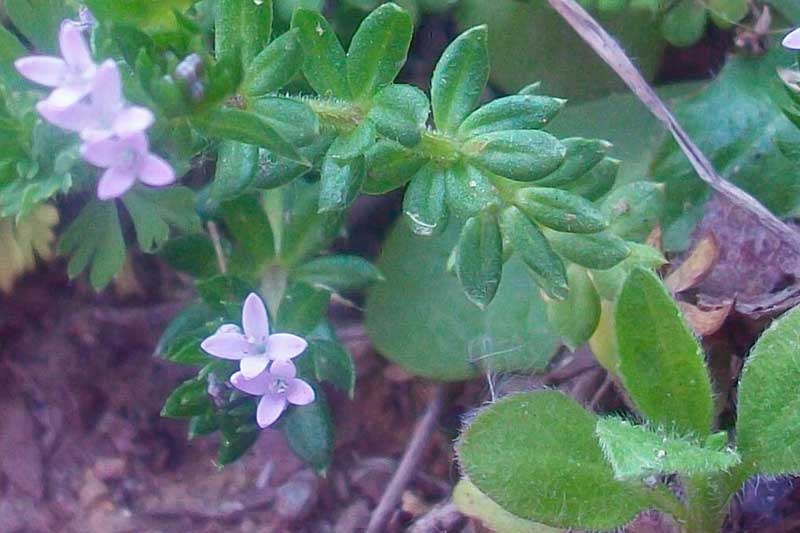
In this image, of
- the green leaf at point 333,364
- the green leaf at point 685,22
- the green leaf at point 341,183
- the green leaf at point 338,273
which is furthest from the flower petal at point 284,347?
the green leaf at point 685,22

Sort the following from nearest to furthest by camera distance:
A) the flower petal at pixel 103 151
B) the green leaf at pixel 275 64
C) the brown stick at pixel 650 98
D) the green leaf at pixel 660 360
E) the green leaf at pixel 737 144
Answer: the flower petal at pixel 103 151 < the green leaf at pixel 275 64 < the green leaf at pixel 660 360 < the brown stick at pixel 650 98 < the green leaf at pixel 737 144

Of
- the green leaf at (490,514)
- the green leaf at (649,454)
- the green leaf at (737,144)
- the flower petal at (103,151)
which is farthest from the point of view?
the green leaf at (737,144)

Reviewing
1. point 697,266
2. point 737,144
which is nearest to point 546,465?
point 697,266

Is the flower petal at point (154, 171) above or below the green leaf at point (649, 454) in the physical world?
above

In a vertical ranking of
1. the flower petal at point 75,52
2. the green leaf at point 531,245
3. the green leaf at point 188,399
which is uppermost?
the flower petal at point 75,52

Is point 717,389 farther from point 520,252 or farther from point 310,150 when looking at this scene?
point 310,150

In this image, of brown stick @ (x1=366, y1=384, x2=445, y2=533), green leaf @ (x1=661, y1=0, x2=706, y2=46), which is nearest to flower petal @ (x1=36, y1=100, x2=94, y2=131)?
brown stick @ (x1=366, y1=384, x2=445, y2=533)

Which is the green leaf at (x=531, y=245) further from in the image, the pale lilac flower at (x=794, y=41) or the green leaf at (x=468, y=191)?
the pale lilac flower at (x=794, y=41)
